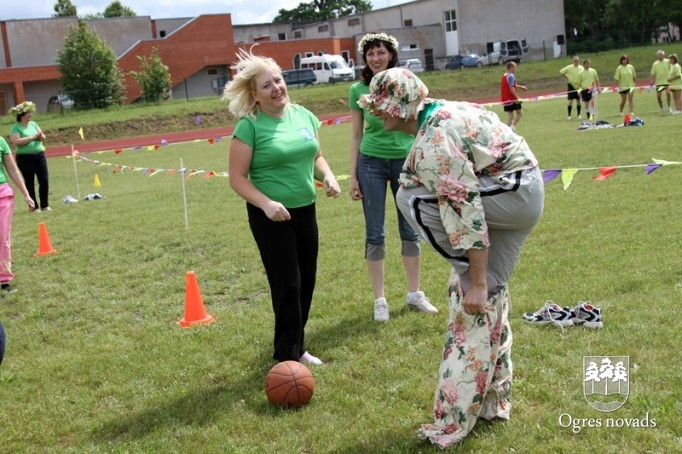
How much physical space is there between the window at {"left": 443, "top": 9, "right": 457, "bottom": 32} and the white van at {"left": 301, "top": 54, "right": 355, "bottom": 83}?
13.6 meters

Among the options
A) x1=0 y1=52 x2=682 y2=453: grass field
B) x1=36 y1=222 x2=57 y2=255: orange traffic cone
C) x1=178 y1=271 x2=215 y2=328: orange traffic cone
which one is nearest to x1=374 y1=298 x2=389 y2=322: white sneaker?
x1=0 y1=52 x2=682 y2=453: grass field

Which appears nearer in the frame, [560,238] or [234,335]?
[234,335]

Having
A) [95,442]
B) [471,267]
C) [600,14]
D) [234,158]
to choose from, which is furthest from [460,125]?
[600,14]

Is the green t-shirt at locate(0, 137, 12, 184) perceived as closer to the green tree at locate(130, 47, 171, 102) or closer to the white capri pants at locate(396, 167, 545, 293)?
the white capri pants at locate(396, 167, 545, 293)

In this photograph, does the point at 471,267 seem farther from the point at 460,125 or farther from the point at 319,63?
Result: the point at 319,63

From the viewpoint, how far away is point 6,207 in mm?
7738

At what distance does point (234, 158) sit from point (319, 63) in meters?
53.0

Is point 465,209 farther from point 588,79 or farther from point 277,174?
point 588,79

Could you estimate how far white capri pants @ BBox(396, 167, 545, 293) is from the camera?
3.40m

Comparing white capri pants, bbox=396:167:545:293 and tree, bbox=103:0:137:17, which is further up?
tree, bbox=103:0:137:17

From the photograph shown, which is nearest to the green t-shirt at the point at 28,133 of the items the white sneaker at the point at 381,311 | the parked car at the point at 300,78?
the white sneaker at the point at 381,311

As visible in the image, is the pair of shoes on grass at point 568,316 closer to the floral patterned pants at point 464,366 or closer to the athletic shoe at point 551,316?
the athletic shoe at point 551,316

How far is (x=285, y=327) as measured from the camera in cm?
483

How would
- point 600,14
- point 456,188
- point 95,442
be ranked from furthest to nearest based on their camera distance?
point 600,14, point 95,442, point 456,188
